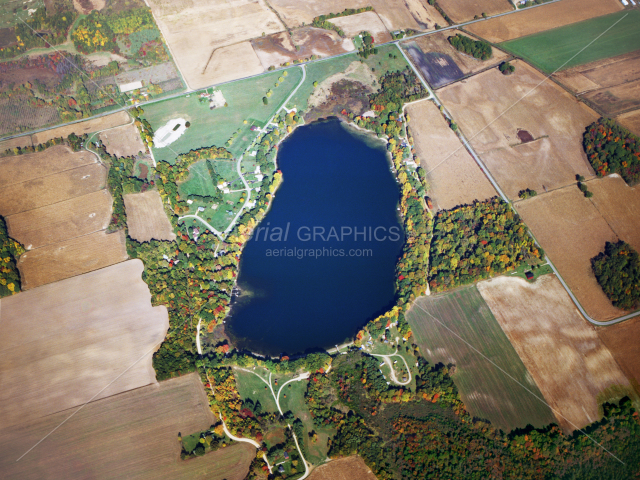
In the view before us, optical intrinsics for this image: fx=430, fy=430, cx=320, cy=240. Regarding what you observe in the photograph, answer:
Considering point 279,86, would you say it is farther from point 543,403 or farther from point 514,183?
point 543,403

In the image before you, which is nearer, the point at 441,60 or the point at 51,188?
the point at 51,188

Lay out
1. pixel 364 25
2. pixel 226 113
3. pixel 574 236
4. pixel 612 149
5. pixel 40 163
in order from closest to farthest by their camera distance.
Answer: pixel 574 236
pixel 612 149
pixel 40 163
pixel 226 113
pixel 364 25

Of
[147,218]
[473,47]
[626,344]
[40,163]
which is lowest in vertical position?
[626,344]

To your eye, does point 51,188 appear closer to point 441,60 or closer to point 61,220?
point 61,220

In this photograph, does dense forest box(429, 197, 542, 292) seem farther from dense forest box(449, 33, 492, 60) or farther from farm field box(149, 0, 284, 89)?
farm field box(149, 0, 284, 89)

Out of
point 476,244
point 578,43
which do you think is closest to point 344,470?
point 476,244

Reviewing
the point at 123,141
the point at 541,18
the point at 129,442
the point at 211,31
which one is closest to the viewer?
the point at 129,442

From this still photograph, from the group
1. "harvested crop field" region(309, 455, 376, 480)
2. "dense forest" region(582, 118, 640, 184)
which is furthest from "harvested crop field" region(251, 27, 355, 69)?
"harvested crop field" region(309, 455, 376, 480)

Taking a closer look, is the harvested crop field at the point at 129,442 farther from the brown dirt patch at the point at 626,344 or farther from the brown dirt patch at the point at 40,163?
the brown dirt patch at the point at 626,344

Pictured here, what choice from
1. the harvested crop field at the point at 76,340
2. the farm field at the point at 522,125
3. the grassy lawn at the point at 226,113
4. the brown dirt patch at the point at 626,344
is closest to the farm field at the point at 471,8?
the farm field at the point at 522,125
